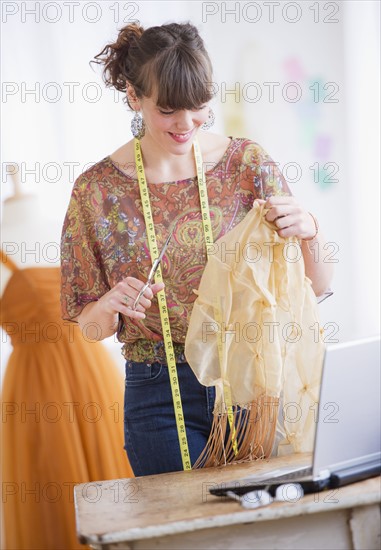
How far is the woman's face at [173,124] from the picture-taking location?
79.7 inches

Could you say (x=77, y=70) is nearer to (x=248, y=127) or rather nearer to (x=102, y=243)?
(x=248, y=127)

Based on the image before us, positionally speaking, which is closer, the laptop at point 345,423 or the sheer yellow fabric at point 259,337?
the laptop at point 345,423

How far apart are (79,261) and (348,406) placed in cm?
93

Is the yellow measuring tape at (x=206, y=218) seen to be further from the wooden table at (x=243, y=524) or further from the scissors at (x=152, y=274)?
the wooden table at (x=243, y=524)

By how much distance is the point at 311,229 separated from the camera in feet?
6.26

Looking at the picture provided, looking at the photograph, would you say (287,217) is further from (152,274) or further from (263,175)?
(152,274)

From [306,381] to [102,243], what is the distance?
2.12 ft

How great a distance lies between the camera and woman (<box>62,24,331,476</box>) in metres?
2.03

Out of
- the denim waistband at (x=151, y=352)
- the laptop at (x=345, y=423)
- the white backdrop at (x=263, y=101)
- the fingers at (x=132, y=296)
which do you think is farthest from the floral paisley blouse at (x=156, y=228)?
the white backdrop at (x=263, y=101)

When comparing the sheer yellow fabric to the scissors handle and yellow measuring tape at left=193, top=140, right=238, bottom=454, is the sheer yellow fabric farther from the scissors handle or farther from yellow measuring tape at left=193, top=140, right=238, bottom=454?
the scissors handle

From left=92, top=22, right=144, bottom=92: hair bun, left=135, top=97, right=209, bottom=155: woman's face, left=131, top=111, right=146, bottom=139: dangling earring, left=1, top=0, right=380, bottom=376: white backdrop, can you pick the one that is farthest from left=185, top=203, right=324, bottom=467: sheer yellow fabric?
left=1, top=0, right=380, bottom=376: white backdrop

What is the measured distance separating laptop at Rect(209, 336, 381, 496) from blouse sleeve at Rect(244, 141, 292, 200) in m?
0.68

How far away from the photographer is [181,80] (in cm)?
197

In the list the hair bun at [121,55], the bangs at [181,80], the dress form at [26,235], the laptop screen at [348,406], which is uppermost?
the hair bun at [121,55]
